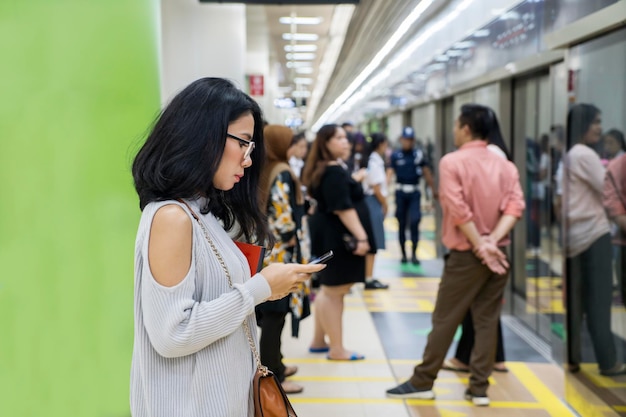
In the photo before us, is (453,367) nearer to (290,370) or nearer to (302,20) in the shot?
(290,370)

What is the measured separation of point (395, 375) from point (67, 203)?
287 cm

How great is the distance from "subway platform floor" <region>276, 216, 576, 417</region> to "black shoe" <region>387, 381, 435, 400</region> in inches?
1.4

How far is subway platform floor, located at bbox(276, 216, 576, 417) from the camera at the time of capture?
4105 mm

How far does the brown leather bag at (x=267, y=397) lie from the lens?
173 cm

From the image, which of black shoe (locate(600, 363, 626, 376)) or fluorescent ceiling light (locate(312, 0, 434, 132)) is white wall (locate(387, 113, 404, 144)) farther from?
black shoe (locate(600, 363, 626, 376))

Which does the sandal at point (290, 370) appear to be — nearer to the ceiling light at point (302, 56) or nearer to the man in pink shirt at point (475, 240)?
the man in pink shirt at point (475, 240)

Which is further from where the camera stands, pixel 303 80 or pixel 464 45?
pixel 303 80

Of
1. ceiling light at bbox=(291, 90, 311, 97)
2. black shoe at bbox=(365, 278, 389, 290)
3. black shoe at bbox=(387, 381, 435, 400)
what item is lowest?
black shoe at bbox=(365, 278, 389, 290)

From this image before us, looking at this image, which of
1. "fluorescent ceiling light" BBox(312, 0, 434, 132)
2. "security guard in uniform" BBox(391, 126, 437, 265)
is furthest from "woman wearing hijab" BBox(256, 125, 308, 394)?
"security guard in uniform" BBox(391, 126, 437, 265)

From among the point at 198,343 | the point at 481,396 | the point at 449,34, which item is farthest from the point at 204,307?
the point at 449,34

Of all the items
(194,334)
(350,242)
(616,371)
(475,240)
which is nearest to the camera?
(194,334)

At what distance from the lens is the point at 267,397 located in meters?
1.74

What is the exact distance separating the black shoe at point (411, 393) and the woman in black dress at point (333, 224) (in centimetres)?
84

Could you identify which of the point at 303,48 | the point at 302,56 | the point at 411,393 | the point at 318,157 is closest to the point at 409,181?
the point at 318,157
